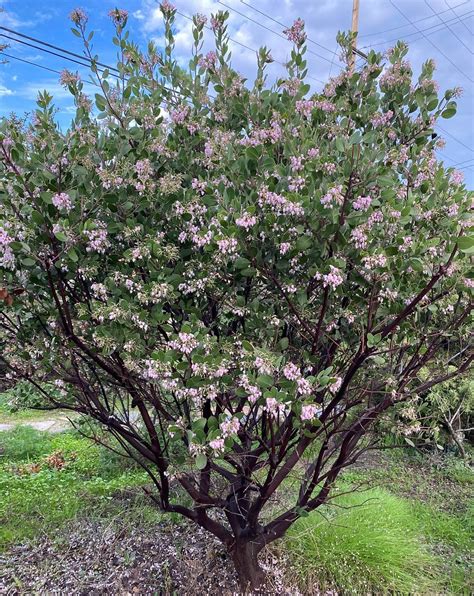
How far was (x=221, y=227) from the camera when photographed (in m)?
1.79

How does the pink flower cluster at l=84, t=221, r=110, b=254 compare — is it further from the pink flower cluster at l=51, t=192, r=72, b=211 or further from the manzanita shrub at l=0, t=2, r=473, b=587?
the pink flower cluster at l=51, t=192, r=72, b=211

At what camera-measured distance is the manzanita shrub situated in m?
1.78

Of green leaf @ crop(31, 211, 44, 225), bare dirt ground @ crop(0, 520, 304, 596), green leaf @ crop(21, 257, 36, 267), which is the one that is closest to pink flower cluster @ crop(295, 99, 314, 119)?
green leaf @ crop(31, 211, 44, 225)

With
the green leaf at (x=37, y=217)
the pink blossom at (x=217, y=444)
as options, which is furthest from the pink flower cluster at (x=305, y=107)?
the pink blossom at (x=217, y=444)

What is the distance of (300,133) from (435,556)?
294 centimetres

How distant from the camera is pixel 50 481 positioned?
14.9ft

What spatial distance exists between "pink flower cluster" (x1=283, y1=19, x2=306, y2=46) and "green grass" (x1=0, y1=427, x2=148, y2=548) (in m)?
3.16

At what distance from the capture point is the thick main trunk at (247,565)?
2.65 meters

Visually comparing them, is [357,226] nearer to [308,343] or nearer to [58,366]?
[308,343]

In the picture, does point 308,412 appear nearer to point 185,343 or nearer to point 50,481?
point 185,343

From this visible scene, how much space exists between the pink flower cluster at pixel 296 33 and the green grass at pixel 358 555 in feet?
7.82

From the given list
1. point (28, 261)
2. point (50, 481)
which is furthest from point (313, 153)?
point (50, 481)

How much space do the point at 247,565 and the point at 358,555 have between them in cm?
79

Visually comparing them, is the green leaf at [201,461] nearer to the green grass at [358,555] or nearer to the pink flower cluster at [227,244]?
the pink flower cluster at [227,244]
